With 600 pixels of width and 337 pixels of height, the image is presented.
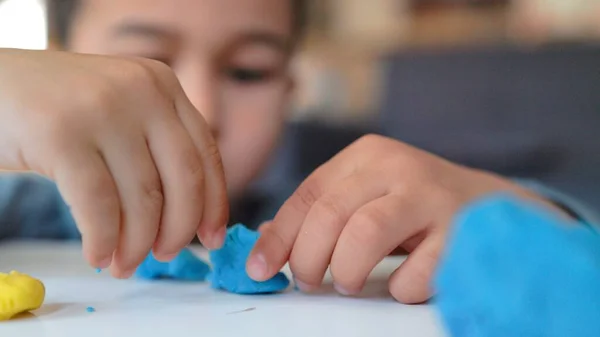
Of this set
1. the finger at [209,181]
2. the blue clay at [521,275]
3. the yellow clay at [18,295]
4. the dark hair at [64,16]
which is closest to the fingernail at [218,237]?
the finger at [209,181]

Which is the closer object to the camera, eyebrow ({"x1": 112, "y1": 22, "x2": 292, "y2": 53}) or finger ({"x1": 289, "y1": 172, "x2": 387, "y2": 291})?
finger ({"x1": 289, "y1": 172, "x2": 387, "y2": 291})

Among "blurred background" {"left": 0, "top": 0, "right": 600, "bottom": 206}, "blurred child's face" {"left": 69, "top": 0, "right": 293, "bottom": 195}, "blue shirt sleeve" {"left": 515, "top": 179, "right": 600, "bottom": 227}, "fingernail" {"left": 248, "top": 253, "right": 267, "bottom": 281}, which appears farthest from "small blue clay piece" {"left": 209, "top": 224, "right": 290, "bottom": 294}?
"blurred background" {"left": 0, "top": 0, "right": 600, "bottom": 206}

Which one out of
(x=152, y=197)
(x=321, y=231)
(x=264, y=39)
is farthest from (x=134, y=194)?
(x=264, y=39)

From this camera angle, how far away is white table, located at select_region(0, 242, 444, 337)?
0.94 feet

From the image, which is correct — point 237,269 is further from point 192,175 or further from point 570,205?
point 570,205

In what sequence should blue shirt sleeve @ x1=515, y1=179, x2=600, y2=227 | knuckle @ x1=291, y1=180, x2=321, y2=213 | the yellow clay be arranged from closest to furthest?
the yellow clay → knuckle @ x1=291, y1=180, x2=321, y2=213 → blue shirt sleeve @ x1=515, y1=179, x2=600, y2=227

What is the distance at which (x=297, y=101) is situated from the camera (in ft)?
4.83

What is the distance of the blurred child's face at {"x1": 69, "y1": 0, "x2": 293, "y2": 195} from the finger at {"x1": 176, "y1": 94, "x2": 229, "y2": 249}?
0.57 meters

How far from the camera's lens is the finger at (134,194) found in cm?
35

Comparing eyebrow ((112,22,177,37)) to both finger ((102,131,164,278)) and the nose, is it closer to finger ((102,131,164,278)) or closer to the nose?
the nose

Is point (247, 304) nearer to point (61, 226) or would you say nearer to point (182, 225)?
point (182, 225)

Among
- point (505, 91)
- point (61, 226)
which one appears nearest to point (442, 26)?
point (505, 91)

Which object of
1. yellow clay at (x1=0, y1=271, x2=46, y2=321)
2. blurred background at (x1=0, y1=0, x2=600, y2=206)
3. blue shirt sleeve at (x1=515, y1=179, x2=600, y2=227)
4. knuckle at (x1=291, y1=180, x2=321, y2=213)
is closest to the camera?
yellow clay at (x1=0, y1=271, x2=46, y2=321)

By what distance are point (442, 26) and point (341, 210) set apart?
1299 mm
